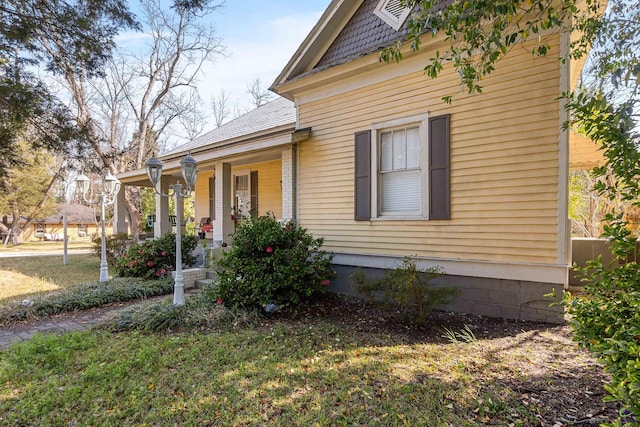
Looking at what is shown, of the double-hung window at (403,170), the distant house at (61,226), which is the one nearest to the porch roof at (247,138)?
the double-hung window at (403,170)

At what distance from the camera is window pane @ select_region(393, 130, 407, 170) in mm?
6211

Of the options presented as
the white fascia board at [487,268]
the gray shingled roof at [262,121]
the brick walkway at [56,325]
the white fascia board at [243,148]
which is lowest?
the brick walkway at [56,325]

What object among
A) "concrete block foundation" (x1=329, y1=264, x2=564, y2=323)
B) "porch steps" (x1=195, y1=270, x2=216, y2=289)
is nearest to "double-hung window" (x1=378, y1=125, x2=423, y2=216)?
"concrete block foundation" (x1=329, y1=264, x2=564, y2=323)

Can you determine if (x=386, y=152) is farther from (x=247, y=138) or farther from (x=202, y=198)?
(x=202, y=198)

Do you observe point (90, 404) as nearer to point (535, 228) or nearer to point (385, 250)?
point (385, 250)

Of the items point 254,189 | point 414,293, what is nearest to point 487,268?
point 414,293

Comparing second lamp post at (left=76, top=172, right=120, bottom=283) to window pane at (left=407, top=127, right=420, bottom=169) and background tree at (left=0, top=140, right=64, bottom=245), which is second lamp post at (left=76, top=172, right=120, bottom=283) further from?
background tree at (left=0, top=140, right=64, bottom=245)

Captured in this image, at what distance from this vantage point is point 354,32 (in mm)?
7074

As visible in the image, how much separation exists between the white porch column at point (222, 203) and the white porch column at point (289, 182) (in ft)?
6.70

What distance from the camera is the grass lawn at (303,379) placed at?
9.25 feet

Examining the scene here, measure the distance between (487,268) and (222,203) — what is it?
6.46 metres

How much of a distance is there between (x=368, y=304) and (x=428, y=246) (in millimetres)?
1469

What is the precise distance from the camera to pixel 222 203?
29.8 ft

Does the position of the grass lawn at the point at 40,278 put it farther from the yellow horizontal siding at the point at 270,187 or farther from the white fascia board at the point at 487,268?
the white fascia board at the point at 487,268
